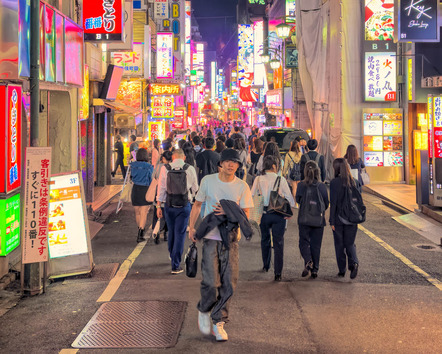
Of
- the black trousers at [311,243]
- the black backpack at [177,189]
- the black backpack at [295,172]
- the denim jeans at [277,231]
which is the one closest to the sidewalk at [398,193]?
the black backpack at [295,172]

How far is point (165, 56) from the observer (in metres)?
34.1

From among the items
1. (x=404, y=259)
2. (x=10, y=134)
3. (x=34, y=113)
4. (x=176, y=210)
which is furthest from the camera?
(x=404, y=259)

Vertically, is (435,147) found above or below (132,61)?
below

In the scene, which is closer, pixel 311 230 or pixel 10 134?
pixel 10 134

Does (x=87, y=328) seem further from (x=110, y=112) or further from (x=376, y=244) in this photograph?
(x=110, y=112)

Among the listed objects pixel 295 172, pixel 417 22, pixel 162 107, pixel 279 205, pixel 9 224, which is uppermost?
pixel 417 22

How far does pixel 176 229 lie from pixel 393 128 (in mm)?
14714

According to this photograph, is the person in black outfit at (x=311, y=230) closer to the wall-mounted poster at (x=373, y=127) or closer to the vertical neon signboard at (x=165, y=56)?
the wall-mounted poster at (x=373, y=127)

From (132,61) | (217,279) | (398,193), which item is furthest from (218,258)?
(132,61)

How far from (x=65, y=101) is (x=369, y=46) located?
12.8 meters

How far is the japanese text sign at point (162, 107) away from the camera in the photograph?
3100cm

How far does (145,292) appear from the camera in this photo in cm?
746

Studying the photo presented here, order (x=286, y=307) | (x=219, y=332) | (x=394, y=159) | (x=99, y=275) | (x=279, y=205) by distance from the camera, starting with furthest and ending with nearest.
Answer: (x=394, y=159) → (x=99, y=275) → (x=279, y=205) → (x=286, y=307) → (x=219, y=332)

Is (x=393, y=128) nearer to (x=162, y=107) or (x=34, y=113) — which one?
(x=162, y=107)
